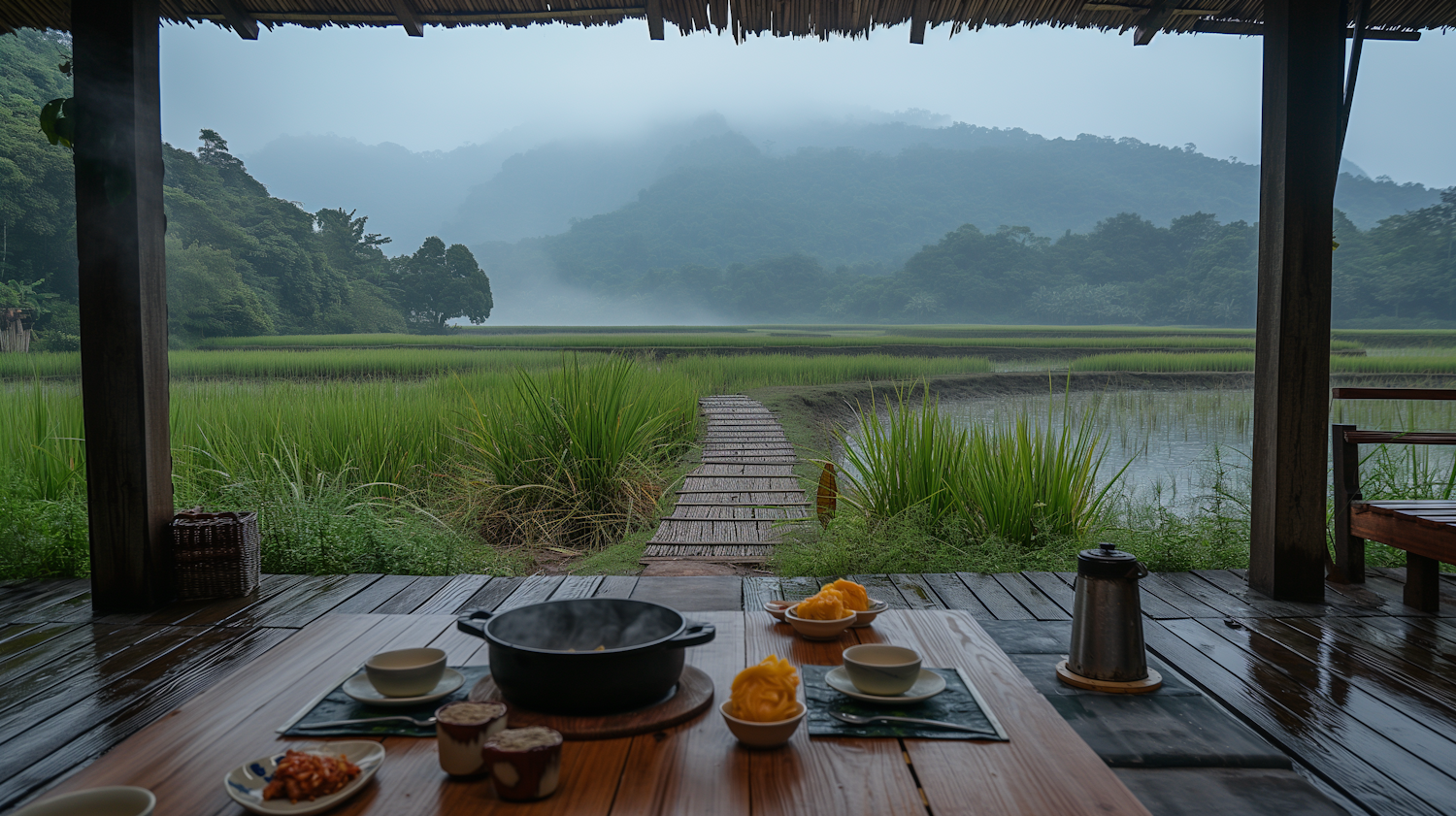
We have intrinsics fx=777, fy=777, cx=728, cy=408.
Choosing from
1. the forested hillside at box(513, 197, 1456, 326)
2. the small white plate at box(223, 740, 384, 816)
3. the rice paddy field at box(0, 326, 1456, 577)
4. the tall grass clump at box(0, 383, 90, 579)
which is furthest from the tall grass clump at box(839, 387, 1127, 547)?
the tall grass clump at box(0, 383, 90, 579)

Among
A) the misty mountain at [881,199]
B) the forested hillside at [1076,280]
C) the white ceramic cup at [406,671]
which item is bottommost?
the white ceramic cup at [406,671]

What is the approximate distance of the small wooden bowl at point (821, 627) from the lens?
118 centimetres

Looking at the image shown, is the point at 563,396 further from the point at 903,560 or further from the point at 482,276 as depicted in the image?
the point at 482,276

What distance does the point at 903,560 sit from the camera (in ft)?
10.8

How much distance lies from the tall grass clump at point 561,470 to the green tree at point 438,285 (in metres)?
13.6

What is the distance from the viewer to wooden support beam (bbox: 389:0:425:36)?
3.09m

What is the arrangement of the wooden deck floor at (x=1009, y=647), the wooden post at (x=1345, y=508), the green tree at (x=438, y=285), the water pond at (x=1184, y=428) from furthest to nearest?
the green tree at (x=438, y=285), the water pond at (x=1184, y=428), the wooden post at (x=1345, y=508), the wooden deck floor at (x=1009, y=647)

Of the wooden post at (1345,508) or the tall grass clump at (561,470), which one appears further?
the tall grass clump at (561,470)

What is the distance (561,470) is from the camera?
14.6 feet

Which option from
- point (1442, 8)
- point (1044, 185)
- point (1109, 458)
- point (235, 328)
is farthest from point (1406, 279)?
point (1044, 185)

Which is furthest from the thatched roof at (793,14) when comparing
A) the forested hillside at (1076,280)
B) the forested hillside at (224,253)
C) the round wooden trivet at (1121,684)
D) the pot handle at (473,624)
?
the pot handle at (473,624)

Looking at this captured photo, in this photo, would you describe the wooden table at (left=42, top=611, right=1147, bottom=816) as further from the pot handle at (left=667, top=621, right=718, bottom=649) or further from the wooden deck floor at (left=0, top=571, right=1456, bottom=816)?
the wooden deck floor at (left=0, top=571, right=1456, bottom=816)

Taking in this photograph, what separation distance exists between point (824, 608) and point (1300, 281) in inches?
95.0

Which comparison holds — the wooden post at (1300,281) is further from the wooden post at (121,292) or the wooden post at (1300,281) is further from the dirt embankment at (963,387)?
the wooden post at (121,292)
